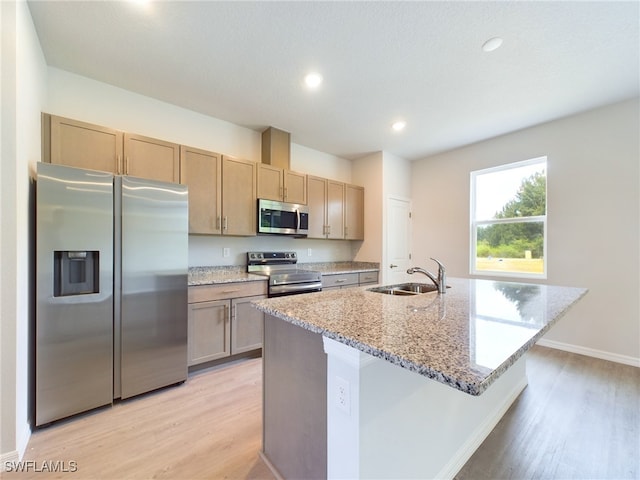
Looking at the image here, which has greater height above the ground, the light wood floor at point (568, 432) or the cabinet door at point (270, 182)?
the cabinet door at point (270, 182)

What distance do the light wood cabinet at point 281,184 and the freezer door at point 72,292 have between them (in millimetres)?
1531

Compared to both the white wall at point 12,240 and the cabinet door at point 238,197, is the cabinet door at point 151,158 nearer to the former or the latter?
the cabinet door at point 238,197

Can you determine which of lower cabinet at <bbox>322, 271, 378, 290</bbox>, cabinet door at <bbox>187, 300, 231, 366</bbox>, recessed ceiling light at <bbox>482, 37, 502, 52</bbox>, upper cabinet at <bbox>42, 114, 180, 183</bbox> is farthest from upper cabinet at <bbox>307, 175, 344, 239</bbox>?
recessed ceiling light at <bbox>482, 37, 502, 52</bbox>

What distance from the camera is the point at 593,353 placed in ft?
9.57

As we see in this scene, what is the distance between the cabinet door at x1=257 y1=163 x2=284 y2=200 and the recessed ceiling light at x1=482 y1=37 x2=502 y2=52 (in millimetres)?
2254

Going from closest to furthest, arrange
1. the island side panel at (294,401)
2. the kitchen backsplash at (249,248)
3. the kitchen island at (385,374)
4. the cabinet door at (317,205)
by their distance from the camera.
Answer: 1. the kitchen island at (385,374)
2. the island side panel at (294,401)
3. the kitchen backsplash at (249,248)
4. the cabinet door at (317,205)

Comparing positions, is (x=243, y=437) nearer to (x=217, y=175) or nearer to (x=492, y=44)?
(x=217, y=175)

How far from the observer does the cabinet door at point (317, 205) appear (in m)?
3.68

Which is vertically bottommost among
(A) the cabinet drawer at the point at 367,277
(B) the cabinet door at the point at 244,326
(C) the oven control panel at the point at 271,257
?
(B) the cabinet door at the point at 244,326

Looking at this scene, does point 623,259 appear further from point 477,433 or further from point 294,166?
point 294,166

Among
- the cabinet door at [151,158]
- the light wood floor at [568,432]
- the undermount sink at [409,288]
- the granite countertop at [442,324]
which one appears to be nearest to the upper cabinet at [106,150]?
the cabinet door at [151,158]

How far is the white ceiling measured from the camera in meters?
1.72

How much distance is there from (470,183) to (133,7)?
4047 mm

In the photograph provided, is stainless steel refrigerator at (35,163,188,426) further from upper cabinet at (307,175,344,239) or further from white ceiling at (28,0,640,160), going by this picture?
upper cabinet at (307,175,344,239)
